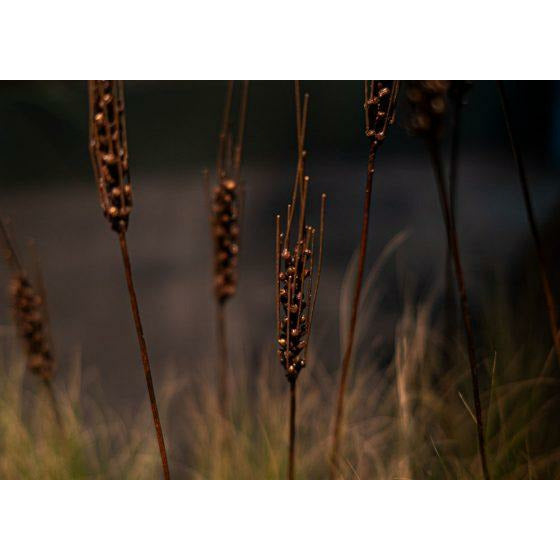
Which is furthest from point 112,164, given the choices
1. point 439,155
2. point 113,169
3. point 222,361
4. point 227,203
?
point 439,155

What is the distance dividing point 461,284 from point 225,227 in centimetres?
49

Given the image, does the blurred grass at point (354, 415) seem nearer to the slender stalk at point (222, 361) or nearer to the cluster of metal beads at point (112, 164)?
the slender stalk at point (222, 361)

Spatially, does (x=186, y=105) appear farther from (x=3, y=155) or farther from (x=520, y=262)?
(x=520, y=262)

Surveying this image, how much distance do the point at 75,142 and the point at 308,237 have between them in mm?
562

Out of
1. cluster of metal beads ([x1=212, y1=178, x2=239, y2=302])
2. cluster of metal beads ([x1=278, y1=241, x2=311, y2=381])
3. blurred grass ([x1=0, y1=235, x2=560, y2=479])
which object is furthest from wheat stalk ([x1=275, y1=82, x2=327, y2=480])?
blurred grass ([x1=0, y1=235, x2=560, y2=479])

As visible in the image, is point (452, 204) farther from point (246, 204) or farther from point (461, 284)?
point (246, 204)

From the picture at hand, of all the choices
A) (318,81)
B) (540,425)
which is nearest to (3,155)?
(318,81)

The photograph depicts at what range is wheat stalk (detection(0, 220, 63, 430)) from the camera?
53.0 inches

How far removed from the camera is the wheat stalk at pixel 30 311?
1347 mm

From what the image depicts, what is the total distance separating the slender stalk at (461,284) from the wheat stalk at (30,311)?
0.86 metres

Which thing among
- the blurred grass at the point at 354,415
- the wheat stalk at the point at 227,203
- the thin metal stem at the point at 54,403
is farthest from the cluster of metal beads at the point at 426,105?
the thin metal stem at the point at 54,403

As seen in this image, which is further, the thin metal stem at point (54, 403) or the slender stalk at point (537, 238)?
the thin metal stem at point (54, 403)

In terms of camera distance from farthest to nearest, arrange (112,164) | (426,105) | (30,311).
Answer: (30,311) < (426,105) < (112,164)

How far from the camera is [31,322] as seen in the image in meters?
1.36
